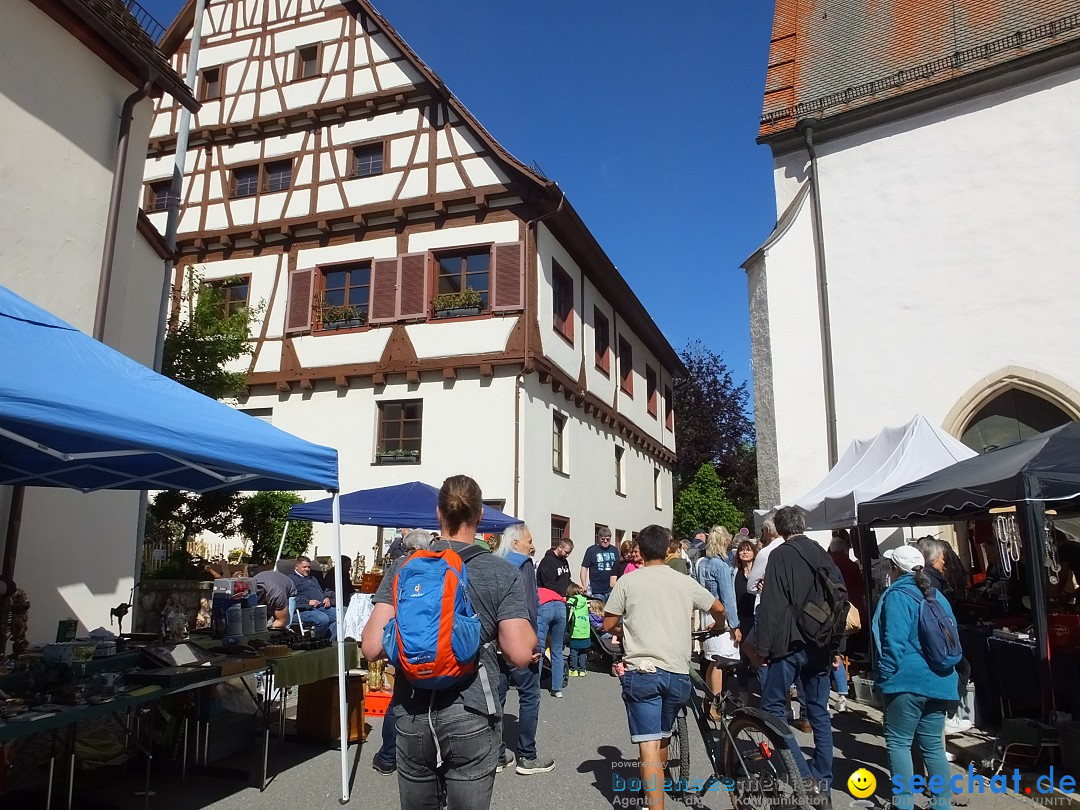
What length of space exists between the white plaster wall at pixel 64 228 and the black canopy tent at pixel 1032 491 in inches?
318

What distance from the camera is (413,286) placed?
1522 centimetres

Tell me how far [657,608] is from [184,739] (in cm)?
377

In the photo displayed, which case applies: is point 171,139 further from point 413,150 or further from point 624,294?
point 624,294

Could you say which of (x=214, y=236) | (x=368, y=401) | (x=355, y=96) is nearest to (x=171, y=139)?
(x=214, y=236)

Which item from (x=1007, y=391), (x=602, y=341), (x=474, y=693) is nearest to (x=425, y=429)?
(x=602, y=341)

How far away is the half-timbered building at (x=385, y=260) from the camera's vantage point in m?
14.6

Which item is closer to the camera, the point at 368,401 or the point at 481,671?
the point at 481,671

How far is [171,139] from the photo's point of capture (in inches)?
717

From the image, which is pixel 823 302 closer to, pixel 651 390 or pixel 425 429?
pixel 425 429

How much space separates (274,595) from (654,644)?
517 centimetres

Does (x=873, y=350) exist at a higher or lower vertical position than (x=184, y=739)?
higher

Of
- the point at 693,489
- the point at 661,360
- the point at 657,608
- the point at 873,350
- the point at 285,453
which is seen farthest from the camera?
the point at 661,360

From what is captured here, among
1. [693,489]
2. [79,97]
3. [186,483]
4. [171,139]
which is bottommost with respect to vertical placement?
[186,483]

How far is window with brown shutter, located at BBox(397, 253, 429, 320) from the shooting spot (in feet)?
49.4
